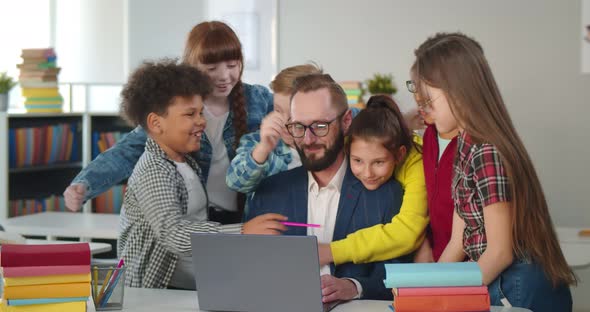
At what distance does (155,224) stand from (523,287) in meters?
1.03

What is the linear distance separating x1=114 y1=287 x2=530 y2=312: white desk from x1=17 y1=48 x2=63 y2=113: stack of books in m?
3.94

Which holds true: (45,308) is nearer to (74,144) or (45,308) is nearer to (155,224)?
(155,224)

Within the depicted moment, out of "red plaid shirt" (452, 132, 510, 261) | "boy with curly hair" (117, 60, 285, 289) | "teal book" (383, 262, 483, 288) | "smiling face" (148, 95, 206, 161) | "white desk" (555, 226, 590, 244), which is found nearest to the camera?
"teal book" (383, 262, 483, 288)

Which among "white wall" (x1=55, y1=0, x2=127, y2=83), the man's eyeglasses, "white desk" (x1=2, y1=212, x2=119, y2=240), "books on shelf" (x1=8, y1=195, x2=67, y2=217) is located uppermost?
"white wall" (x1=55, y1=0, x2=127, y2=83)

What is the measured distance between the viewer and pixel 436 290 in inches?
73.3

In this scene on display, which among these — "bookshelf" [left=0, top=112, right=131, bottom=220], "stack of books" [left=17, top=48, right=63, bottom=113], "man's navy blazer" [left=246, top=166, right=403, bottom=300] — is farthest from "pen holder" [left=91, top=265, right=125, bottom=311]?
"stack of books" [left=17, top=48, right=63, bottom=113]

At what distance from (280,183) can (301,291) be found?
668 millimetres

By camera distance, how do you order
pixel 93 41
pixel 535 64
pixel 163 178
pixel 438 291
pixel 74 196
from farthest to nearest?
pixel 93 41 → pixel 535 64 → pixel 74 196 → pixel 163 178 → pixel 438 291

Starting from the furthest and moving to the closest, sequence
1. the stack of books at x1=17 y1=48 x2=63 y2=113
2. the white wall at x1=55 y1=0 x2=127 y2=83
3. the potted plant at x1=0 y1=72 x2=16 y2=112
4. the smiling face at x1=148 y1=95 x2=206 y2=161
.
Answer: the white wall at x1=55 y1=0 x2=127 y2=83
the stack of books at x1=17 y1=48 x2=63 y2=113
the potted plant at x1=0 y1=72 x2=16 y2=112
the smiling face at x1=148 y1=95 x2=206 y2=161

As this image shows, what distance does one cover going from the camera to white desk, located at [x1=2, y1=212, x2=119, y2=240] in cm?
418

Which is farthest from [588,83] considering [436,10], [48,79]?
[48,79]

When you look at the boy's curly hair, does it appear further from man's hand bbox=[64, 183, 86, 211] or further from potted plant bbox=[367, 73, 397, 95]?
potted plant bbox=[367, 73, 397, 95]

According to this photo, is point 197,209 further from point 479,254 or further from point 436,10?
point 436,10

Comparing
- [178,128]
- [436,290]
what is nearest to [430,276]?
[436,290]
